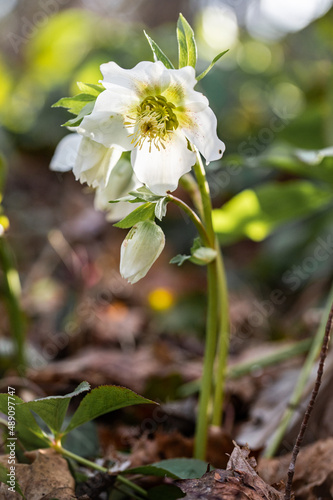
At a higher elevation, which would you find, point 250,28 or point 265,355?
point 250,28

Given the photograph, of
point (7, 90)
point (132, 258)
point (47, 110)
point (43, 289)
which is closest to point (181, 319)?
point (43, 289)

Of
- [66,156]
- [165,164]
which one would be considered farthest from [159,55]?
[66,156]

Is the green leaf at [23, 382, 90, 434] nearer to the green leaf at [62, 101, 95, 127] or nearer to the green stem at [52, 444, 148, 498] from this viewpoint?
the green stem at [52, 444, 148, 498]

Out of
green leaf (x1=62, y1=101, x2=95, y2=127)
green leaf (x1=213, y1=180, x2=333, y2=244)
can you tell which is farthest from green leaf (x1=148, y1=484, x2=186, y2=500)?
green leaf (x1=213, y1=180, x2=333, y2=244)

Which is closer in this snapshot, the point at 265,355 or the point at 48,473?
the point at 48,473

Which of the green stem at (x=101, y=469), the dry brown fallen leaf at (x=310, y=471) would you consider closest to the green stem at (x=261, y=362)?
the dry brown fallen leaf at (x=310, y=471)

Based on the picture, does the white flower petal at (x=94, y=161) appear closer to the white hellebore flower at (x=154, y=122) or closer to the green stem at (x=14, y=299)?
the white hellebore flower at (x=154, y=122)

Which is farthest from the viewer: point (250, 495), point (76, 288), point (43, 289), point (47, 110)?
point (47, 110)

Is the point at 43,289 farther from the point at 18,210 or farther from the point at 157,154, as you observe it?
the point at 157,154
